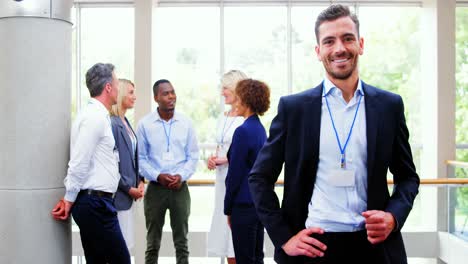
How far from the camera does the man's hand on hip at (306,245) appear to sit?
1.64 meters

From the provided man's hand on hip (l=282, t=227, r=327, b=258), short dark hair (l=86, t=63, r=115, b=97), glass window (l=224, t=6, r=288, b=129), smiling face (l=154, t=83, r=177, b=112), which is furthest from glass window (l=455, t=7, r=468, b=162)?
man's hand on hip (l=282, t=227, r=327, b=258)

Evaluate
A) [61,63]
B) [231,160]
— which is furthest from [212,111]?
[61,63]

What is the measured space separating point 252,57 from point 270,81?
1.74 feet

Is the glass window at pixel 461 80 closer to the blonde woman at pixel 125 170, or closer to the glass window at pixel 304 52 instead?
the glass window at pixel 304 52

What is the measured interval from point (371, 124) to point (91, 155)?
5.94 feet

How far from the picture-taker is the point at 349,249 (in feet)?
5.51

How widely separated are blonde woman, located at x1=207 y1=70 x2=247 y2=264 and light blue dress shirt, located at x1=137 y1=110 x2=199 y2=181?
1.51ft

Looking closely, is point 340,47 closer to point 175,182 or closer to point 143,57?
point 175,182

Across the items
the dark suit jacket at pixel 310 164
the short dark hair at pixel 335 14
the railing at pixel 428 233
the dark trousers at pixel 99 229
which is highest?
the short dark hair at pixel 335 14

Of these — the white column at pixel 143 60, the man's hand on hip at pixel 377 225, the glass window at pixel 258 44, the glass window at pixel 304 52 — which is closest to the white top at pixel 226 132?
the man's hand on hip at pixel 377 225

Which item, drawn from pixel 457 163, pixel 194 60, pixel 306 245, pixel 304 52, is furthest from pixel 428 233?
pixel 306 245

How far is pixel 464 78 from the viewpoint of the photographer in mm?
8516

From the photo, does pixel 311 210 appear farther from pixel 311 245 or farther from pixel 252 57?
pixel 252 57

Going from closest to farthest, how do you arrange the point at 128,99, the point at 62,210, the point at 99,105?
the point at 62,210, the point at 99,105, the point at 128,99
